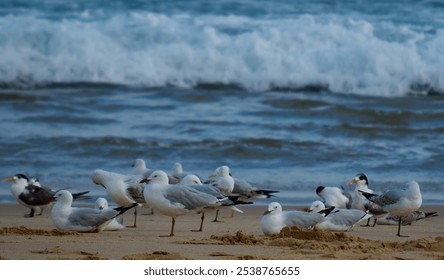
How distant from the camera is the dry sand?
6.98 meters

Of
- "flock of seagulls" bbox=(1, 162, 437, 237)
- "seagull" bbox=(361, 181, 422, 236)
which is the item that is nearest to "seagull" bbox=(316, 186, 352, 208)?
"flock of seagulls" bbox=(1, 162, 437, 237)

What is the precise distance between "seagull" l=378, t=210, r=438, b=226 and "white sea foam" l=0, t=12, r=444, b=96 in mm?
7592

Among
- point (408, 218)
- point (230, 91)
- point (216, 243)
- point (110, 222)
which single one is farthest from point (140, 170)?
point (230, 91)

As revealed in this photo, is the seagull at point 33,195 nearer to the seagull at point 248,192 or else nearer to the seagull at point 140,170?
the seagull at point 140,170

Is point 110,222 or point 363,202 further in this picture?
point 363,202

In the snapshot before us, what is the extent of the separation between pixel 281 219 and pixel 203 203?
74 cm

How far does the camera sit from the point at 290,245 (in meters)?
7.40

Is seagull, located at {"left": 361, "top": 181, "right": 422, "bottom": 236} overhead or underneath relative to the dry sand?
overhead

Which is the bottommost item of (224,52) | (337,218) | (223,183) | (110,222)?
(110,222)

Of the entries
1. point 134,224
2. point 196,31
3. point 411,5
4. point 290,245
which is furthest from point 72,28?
point 290,245

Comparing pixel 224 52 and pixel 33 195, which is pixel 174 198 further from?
pixel 224 52

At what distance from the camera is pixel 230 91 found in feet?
57.3

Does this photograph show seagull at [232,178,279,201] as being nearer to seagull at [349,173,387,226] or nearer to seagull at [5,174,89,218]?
seagull at [349,173,387,226]
